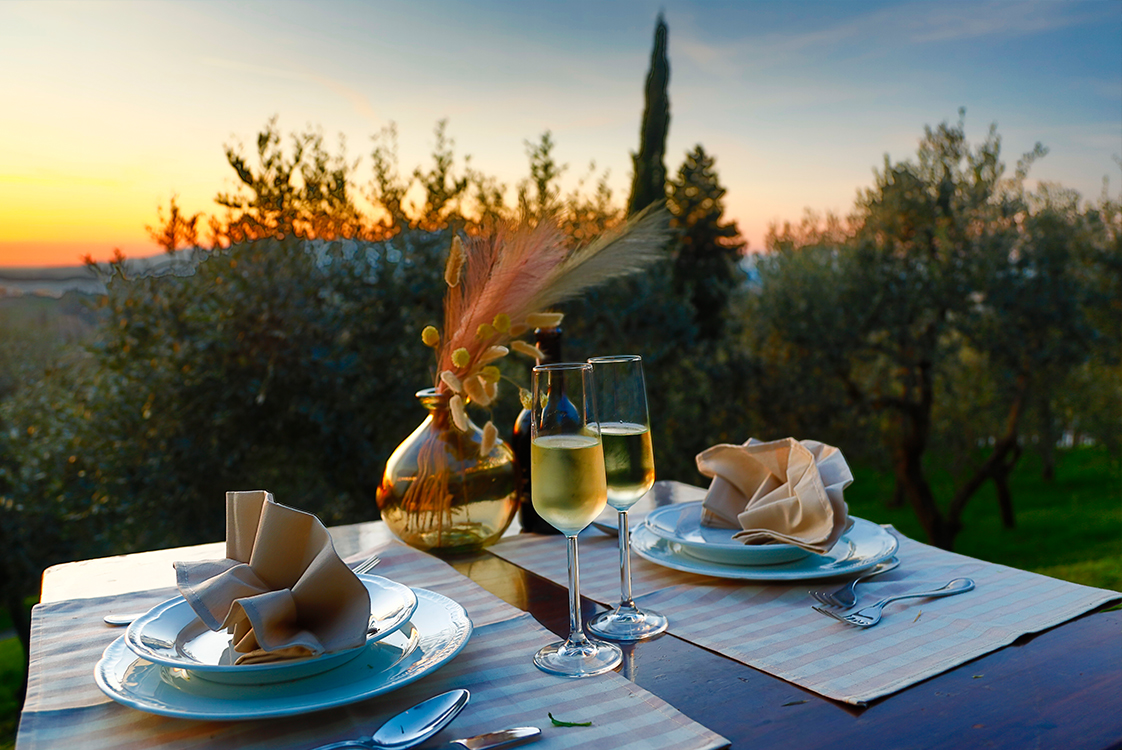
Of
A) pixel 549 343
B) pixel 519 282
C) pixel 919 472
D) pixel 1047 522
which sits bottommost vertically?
pixel 1047 522

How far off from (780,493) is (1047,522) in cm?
889

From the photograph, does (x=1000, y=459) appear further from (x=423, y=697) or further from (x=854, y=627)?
(x=423, y=697)

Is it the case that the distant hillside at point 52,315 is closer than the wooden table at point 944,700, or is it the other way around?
the wooden table at point 944,700

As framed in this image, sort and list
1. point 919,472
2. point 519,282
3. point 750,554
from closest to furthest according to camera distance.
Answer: point 750,554 < point 519,282 < point 919,472

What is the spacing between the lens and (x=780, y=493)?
147cm

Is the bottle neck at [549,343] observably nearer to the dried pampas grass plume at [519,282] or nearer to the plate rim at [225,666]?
the dried pampas grass plume at [519,282]

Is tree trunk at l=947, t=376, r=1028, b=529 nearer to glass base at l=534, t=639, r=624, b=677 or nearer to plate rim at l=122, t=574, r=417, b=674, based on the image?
glass base at l=534, t=639, r=624, b=677

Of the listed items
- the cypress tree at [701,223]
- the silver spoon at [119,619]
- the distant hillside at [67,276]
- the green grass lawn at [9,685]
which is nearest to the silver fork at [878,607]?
the silver spoon at [119,619]

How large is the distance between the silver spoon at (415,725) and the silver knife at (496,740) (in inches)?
1.2

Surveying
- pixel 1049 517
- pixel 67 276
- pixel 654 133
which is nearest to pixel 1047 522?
pixel 1049 517

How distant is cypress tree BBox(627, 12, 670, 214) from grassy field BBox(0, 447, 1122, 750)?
3977 millimetres

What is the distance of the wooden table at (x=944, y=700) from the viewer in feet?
2.78

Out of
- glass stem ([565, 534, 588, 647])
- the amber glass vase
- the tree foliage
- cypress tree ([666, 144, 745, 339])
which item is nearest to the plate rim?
glass stem ([565, 534, 588, 647])

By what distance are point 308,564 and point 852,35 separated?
809 cm
